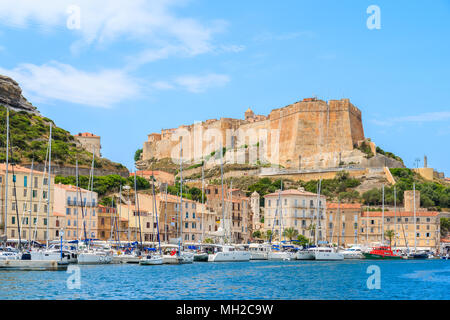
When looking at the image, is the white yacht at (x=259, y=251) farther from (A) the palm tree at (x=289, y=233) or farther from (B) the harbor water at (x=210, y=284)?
(B) the harbor water at (x=210, y=284)

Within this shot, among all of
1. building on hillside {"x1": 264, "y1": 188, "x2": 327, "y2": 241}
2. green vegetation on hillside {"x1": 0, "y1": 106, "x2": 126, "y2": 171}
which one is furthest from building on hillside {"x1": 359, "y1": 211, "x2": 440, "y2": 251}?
green vegetation on hillside {"x1": 0, "y1": 106, "x2": 126, "y2": 171}

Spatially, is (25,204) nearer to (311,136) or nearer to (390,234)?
(390,234)

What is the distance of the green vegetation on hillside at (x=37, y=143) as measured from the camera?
7912 cm

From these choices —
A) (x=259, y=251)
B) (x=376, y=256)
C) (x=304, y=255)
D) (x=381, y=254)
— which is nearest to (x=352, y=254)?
(x=376, y=256)

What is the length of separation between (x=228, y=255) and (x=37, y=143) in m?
40.8

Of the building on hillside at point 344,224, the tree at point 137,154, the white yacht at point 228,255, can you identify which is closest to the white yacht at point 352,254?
the building on hillside at point 344,224

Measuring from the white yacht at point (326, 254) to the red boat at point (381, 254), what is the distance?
6761 mm

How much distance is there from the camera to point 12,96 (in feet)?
330

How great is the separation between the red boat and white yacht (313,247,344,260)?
6761 millimetres

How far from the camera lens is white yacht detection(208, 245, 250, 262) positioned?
5344 centimetres

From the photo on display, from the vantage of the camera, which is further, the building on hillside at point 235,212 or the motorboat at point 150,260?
the building on hillside at point 235,212

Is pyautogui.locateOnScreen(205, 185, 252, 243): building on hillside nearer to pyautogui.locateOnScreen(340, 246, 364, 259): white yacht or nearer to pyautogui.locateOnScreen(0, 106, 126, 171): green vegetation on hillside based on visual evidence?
pyautogui.locateOnScreen(340, 246, 364, 259): white yacht
